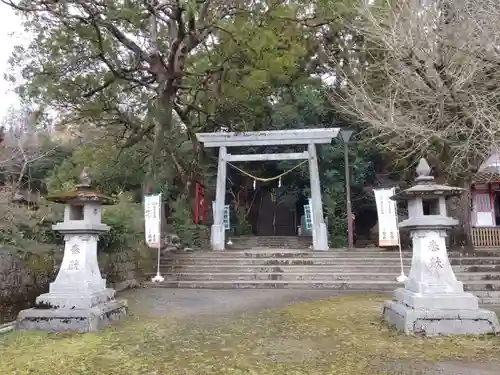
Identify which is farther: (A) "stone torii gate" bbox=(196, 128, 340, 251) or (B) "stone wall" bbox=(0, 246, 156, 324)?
(A) "stone torii gate" bbox=(196, 128, 340, 251)

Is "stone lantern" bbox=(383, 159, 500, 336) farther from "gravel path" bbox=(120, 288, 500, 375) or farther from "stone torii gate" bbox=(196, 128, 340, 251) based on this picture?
"stone torii gate" bbox=(196, 128, 340, 251)

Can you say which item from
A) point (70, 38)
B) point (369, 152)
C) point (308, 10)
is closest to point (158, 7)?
point (70, 38)

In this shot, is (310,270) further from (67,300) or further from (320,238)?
(67,300)

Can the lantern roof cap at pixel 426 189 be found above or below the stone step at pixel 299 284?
above

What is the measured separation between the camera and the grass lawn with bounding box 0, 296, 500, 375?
14.2 ft

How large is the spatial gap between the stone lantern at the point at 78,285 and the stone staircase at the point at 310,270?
4.41 m

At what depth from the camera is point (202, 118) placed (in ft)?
58.3

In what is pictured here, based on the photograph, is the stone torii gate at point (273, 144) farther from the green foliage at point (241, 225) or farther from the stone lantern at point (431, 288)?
the stone lantern at point (431, 288)

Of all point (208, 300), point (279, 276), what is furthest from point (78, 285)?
point (279, 276)

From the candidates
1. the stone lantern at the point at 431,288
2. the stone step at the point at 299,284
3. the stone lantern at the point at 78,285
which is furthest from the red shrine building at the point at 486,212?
the stone lantern at the point at 78,285

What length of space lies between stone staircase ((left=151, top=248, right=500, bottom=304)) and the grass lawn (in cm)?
407

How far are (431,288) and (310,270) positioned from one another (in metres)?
5.95

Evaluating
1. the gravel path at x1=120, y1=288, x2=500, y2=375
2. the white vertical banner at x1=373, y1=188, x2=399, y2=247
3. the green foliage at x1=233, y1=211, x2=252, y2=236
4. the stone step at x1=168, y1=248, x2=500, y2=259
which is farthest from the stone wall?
the green foliage at x1=233, y1=211, x2=252, y2=236

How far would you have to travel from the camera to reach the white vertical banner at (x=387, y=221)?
12289 mm
